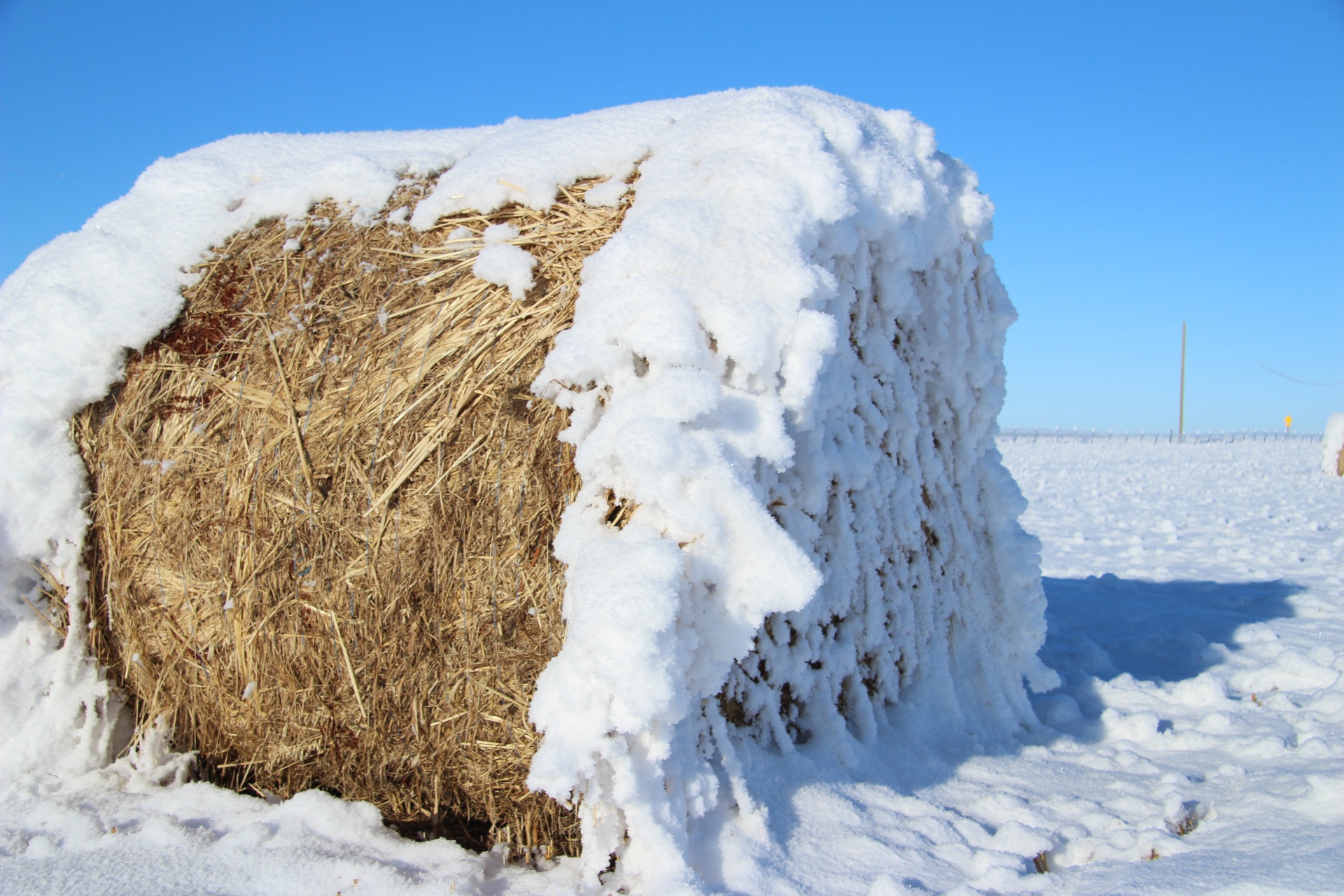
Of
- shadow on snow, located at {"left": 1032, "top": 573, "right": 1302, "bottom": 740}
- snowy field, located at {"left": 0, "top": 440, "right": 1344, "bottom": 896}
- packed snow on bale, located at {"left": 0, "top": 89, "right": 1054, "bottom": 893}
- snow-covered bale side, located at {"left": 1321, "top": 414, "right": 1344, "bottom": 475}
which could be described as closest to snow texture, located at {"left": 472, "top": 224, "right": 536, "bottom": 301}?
packed snow on bale, located at {"left": 0, "top": 89, "right": 1054, "bottom": 893}

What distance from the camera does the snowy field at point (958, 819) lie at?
1.92m

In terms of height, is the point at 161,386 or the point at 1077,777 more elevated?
the point at 161,386

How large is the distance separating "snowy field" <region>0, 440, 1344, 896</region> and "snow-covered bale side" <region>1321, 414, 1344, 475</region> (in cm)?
1304

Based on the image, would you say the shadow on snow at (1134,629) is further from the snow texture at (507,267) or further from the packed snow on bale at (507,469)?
the snow texture at (507,267)

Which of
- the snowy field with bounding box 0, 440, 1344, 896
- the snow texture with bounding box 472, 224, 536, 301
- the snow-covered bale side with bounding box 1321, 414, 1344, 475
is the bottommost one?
the snowy field with bounding box 0, 440, 1344, 896

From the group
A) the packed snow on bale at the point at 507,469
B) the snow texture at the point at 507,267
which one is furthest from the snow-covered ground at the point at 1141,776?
the snow texture at the point at 507,267

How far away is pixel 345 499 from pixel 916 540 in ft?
5.88

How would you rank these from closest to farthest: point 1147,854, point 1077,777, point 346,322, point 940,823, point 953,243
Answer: point 1147,854 → point 940,823 → point 346,322 → point 1077,777 → point 953,243

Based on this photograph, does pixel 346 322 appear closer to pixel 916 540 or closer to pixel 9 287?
pixel 9 287

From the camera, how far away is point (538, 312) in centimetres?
224

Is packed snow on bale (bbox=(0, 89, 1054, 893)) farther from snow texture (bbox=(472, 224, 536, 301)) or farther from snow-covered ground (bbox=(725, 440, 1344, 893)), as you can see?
snow-covered ground (bbox=(725, 440, 1344, 893))

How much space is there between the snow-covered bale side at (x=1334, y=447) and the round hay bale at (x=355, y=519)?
1627 cm

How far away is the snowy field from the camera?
192 cm

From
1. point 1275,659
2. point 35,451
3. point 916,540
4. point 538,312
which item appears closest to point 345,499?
point 538,312
